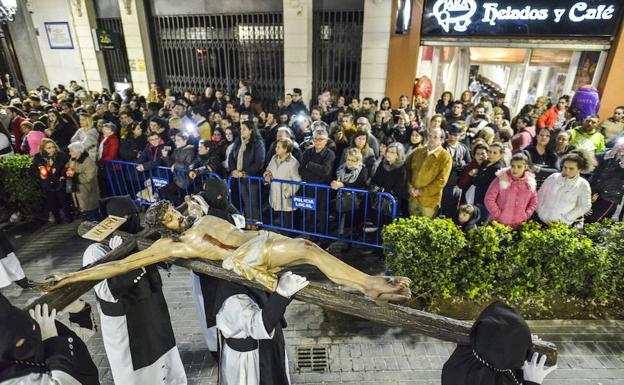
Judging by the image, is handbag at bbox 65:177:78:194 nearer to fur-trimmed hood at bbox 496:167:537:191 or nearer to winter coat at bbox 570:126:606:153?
fur-trimmed hood at bbox 496:167:537:191

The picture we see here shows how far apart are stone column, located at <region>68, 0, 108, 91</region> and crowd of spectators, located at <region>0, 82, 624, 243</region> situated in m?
6.19

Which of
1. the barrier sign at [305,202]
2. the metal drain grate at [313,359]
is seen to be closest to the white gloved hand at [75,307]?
the metal drain grate at [313,359]

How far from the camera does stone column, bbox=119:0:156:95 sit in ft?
41.3

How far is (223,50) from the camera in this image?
12383 millimetres

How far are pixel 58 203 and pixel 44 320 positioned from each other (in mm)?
5854

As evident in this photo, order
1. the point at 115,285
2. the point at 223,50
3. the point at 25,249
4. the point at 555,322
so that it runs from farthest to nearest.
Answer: the point at 223,50
the point at 25,249
the point at 555,322
the point at 115,285

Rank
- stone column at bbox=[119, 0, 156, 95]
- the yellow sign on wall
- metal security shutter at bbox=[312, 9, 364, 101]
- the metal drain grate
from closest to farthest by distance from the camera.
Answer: the metal drain grate, metal security shutter at bbox=[312, 9, 364, 101], stone column at bbox=[119, 0, 156, 95], the yellow sign on wall

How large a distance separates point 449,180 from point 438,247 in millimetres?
1909

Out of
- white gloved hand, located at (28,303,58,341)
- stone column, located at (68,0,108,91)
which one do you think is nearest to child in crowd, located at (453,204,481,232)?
white gloved hand, located at (28,303,58,341)

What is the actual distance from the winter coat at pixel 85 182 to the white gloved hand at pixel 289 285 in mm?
5607

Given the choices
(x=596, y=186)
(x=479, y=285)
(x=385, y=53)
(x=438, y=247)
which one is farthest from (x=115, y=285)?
(x=385, y=53)

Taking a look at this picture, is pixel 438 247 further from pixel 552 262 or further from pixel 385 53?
pixel 385 53

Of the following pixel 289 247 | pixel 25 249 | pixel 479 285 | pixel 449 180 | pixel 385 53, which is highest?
pixel 385 53

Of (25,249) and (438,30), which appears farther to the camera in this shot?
(438,30)
